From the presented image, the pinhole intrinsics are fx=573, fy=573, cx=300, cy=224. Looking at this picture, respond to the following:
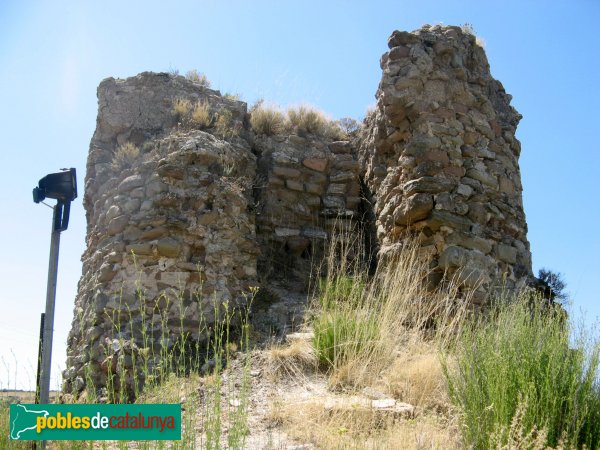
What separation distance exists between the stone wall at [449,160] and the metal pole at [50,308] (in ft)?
12.3

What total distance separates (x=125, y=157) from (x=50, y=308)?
3408mm

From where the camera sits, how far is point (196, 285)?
6.05 meters

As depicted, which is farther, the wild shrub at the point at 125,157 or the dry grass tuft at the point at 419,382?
the wild shrub at the point at 125,157

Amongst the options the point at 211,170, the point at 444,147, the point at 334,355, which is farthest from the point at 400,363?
the point at 211,170

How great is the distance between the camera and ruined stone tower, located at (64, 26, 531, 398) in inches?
235

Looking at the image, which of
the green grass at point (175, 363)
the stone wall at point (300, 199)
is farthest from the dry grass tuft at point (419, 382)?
the stone wall at point (300, 199)

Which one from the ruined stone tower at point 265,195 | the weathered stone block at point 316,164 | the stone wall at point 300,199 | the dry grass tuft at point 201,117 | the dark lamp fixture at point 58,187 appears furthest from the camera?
the weathered stone block at point 316,164

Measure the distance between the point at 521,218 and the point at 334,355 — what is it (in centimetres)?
→ 327

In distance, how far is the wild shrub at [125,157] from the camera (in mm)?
6836

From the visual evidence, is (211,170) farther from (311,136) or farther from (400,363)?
(400,363)

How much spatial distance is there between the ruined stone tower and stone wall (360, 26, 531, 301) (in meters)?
0.02

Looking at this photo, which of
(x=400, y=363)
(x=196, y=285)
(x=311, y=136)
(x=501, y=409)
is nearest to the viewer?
(x=501, y=409)

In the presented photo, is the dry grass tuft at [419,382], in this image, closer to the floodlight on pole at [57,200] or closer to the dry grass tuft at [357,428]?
the dry grass tuft at [357,428]

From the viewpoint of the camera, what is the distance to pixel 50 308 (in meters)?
3.80
